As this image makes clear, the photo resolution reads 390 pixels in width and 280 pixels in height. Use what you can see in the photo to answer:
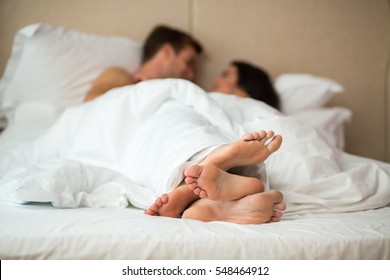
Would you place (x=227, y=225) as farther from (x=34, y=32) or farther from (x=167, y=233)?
(x=34, y=32)

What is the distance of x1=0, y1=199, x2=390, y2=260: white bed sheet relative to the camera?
76cm

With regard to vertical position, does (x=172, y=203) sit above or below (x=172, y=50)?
below

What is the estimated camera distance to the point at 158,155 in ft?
3.54

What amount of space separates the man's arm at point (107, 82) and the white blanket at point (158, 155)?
252 mm

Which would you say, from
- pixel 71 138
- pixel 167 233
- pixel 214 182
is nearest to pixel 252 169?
pixel 214 182

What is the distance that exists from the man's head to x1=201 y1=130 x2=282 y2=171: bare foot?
102 cm

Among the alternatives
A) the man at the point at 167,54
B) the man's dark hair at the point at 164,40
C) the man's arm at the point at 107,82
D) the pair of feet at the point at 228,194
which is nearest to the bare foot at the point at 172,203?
the pair of feet at the point at 228,194

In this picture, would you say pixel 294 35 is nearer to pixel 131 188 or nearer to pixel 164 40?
pixel 164 40

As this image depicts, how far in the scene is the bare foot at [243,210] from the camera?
2.95ft

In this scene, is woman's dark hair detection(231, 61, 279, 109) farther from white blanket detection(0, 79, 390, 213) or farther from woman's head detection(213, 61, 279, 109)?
white blanket detection(0, 79, 390, 213)

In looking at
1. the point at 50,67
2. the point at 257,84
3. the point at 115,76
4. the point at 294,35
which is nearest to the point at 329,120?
the point at 257,84

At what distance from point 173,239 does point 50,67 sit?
1.18m

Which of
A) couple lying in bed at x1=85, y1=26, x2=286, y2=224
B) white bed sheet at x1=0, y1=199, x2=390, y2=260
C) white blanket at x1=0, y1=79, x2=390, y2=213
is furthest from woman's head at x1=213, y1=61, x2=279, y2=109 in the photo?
white bed sheet at x1=0, y1=199, x2=390, y2=260

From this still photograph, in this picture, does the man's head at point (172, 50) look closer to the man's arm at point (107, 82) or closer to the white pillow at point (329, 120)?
the man's arm at point (107, 82)
